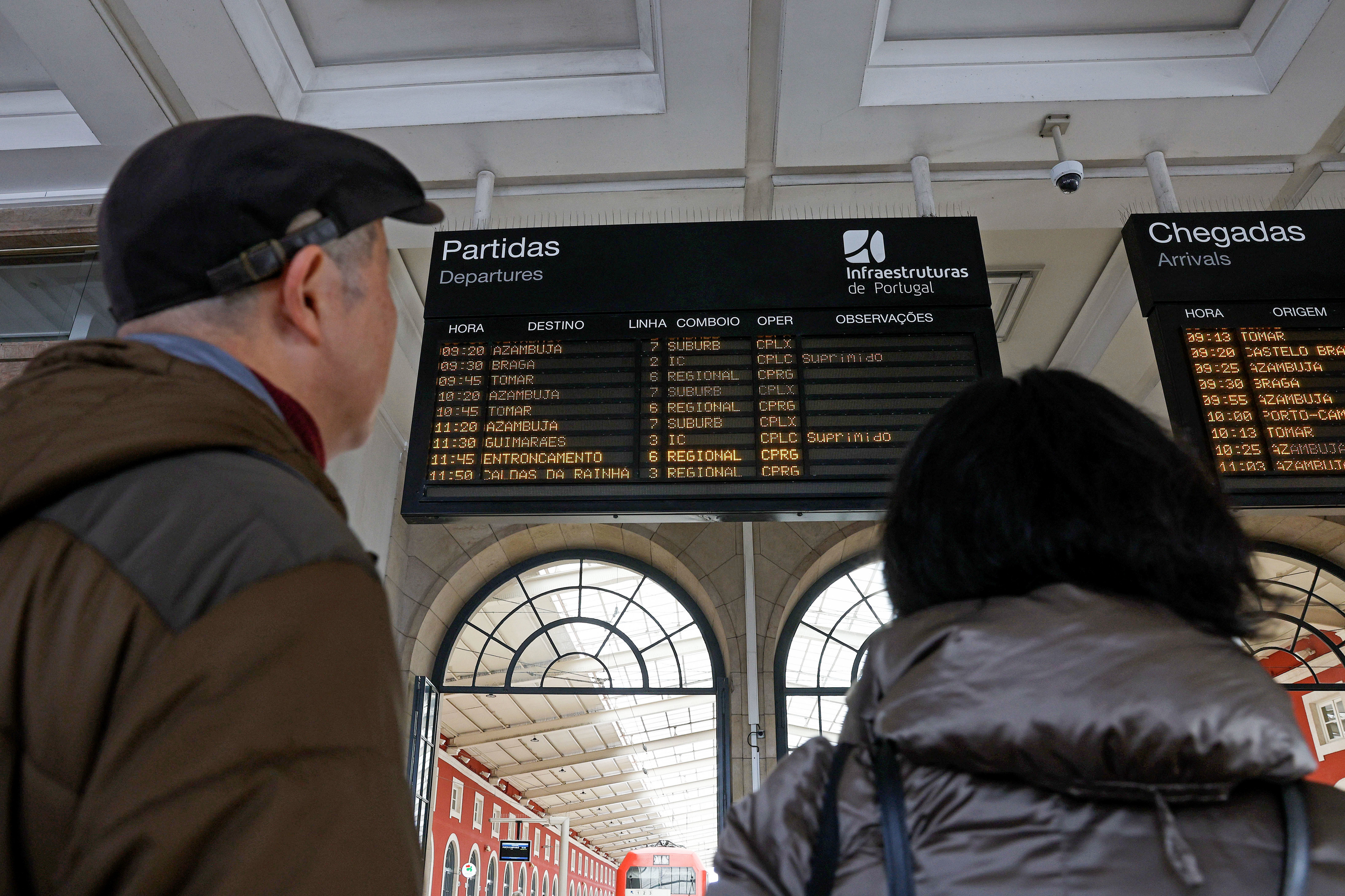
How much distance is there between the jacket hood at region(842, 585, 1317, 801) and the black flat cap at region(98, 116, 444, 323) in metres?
0.73

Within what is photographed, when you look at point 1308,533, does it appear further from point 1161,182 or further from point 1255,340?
point 1255,340

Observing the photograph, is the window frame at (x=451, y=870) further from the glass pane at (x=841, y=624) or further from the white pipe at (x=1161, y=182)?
the white pipe at (x=1161, y=182)

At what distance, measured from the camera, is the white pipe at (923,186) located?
3809 millimetres

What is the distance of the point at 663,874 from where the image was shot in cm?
1634

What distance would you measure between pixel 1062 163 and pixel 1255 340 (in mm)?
1134

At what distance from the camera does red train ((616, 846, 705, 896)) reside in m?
15.6

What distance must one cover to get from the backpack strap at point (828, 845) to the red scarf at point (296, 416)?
563mm

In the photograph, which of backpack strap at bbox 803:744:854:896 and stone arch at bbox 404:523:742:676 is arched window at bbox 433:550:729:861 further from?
backpack strap at bbox 803:744:854:896

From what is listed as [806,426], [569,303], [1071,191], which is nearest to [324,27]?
[569,303]

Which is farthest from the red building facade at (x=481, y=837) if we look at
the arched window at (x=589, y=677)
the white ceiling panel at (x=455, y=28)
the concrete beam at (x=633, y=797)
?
the white ceiling panel at (x=455, y=28)

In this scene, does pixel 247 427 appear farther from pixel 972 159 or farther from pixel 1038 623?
pixel 972 159

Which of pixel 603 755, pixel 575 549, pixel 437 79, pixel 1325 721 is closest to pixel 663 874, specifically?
pixel 603 755

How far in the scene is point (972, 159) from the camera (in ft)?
13.3

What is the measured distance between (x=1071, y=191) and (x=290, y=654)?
4057 millimetres
